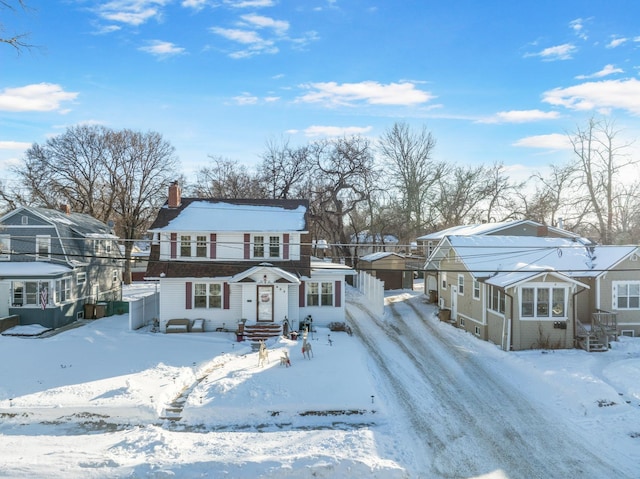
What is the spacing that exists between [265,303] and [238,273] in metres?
2.17

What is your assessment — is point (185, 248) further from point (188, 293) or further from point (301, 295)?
point (301, 295)

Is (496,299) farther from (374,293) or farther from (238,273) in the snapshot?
(238,273)

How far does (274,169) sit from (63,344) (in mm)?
27315

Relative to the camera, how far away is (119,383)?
51.5ft

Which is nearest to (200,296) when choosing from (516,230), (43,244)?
(43,244)

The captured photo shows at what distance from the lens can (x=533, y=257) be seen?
79.6ft

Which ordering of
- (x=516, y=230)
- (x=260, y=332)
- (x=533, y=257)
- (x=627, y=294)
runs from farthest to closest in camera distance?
(x=516, y=230) < (x=533, y=257) < (x=627, y=294) < (x=260, y=332)

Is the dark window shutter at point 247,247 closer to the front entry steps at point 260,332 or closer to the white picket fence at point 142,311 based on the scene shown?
the front entry steps at point 260,332

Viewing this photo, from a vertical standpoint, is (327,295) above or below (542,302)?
below

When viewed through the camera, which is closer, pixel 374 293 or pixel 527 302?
pixel 527 302

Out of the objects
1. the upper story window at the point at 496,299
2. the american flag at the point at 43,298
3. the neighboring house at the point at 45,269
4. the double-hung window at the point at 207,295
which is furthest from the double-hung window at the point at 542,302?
the american flag at the point at 43,298

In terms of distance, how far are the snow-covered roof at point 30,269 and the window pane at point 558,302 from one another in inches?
1043

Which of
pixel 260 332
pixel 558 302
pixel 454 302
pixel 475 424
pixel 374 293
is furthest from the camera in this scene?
pixel 374 293

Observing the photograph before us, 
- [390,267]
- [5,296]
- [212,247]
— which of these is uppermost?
[212,247]
